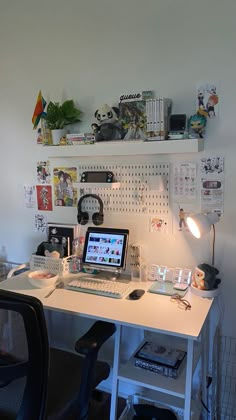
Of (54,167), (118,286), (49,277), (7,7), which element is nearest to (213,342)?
(118,286)

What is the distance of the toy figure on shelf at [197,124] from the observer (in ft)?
5.42

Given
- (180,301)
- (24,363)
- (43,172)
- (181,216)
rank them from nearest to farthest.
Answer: (24,363) → (180,301) → (181,216) → (43,172)

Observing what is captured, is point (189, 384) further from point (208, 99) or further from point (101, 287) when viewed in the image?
point (208, 99)

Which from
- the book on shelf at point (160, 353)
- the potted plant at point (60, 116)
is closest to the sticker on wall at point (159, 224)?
the book on shelf at point (160, 353)

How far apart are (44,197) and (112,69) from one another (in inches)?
34.3

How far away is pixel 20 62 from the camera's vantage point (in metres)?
2.16

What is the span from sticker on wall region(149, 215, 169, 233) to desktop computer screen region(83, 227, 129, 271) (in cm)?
15

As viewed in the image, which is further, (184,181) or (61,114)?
(61,114)

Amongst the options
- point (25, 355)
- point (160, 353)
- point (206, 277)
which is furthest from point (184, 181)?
point (25, 355)

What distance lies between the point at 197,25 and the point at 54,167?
110 cm

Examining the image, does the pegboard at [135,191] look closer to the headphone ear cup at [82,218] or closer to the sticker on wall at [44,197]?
the headphone ear cup at [82,218]

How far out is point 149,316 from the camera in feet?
4.83

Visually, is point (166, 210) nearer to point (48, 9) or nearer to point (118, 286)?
point (118, 286)

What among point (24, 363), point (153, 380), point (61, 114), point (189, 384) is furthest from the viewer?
point (61, 114)
